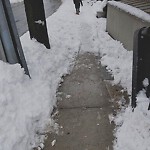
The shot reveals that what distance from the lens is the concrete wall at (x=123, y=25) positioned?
19.5 feet

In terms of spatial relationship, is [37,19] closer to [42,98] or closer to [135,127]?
[42,98]

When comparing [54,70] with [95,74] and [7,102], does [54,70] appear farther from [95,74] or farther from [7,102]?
[7,102]

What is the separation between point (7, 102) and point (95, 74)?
8.72 feet

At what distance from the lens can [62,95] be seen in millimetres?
4980

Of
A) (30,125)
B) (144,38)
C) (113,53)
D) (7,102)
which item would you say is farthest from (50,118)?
(113,53)

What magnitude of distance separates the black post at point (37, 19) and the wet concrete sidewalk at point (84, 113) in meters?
1.41

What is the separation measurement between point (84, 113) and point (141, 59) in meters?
1.42

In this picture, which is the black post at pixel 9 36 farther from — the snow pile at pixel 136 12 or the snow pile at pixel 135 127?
the snow pile at pixel 136 12

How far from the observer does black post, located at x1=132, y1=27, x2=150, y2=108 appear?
3.60m

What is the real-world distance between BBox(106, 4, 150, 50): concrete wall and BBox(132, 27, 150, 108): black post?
1.58 meters

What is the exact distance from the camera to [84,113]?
4.33 metres

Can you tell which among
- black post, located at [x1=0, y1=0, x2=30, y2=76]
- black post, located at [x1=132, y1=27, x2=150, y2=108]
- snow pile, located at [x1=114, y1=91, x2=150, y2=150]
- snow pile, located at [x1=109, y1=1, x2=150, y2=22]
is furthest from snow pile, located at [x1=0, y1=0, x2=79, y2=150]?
snow pile, located at [x1=109, y1=1, x2=150, y2=22]

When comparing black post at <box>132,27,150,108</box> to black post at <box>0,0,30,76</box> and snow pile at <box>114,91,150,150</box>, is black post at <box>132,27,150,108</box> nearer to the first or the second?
snow pile at <box>114,91,150,150</box>

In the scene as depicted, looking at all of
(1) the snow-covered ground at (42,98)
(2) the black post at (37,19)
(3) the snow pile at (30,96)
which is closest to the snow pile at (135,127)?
(1) the snow-covered ground at (42,98)
